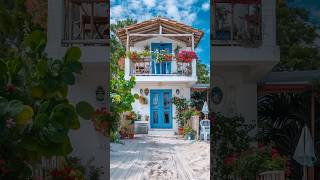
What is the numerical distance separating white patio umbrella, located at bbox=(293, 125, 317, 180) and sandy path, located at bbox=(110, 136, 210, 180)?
4.81 feet

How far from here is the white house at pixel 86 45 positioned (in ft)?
15.1

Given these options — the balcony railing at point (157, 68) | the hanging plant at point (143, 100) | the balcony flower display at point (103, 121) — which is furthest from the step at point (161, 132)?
the balcony railing at point (157, 68)

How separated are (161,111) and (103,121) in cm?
62

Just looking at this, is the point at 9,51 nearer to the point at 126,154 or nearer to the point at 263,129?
the point at 126,154

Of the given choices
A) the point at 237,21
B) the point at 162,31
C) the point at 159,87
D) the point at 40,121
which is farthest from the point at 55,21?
the point at 40,121

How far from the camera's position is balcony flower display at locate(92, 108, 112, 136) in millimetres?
4711

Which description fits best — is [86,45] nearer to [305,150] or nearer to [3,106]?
[3,106]

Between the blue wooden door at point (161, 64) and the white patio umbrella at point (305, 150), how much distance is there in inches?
76.7

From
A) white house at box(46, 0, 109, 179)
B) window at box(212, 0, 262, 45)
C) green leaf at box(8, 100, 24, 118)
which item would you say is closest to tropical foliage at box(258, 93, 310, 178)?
window at box(212, 0, 262, 45)

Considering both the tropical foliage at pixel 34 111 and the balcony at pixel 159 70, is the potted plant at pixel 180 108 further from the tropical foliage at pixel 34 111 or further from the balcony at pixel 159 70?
A: the tropical foliage at pixel 34 111

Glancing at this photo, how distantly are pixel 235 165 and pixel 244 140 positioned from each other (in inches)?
19.0

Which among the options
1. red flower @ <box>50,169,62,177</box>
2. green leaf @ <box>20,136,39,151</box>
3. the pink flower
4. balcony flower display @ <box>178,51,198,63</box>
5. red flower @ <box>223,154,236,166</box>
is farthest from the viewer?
red flower @ <box>223,154,236,166</box>

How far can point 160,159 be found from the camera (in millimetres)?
4680

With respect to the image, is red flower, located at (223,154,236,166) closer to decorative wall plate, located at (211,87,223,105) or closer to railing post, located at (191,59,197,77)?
decorative wall plate, located at (211,87,223,105)
